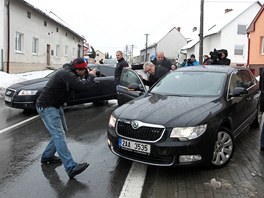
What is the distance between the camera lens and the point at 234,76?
6555 mm

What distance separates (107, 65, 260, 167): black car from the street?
26 centimetres

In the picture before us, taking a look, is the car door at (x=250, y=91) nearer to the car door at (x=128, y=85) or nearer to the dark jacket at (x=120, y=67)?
the car door at (x=128, y=85)

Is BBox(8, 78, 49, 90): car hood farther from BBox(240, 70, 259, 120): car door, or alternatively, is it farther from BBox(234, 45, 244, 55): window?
BBox(234, 45, 244, 55): window

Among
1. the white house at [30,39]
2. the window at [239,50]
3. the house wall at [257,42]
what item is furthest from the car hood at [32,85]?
the window at [239,50]

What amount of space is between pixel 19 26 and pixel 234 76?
63.3 ft

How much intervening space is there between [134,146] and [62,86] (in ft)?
4.31

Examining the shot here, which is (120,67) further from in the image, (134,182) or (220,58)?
(134,182)

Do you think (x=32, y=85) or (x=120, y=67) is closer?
(x=120, y=67)

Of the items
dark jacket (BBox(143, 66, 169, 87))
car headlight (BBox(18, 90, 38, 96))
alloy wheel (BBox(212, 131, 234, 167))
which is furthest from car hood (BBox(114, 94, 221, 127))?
car headlight (BBox(18, 90, 38, 96))

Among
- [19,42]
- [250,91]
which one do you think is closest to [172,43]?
[19,42]

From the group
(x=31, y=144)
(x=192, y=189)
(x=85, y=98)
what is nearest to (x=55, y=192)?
(x=192, y=189)

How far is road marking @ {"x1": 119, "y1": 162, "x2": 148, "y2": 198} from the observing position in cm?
437

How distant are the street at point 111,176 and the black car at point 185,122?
26cm

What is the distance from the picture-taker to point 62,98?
5.06 m
